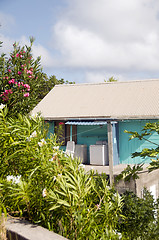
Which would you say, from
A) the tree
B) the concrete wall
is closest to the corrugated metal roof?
the tree

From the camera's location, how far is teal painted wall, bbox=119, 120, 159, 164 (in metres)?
14.8

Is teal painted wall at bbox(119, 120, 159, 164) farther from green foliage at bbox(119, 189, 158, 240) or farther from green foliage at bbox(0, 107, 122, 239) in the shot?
green foliage at bbox(0, 107, 122, 239)

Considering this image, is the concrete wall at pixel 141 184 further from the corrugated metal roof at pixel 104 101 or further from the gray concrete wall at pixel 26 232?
the corrugated metal roof at pixel 104 101

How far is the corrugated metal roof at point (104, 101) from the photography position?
15.0m

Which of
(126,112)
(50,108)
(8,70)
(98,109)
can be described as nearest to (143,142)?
(126,112)

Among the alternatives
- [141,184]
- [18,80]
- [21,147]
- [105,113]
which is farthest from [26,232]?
[105,113]

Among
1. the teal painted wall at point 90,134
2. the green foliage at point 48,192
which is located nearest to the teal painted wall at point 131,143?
the teal painted wall at point 90,134

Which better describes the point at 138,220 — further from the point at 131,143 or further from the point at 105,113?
the point at 105,113

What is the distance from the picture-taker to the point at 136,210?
482 centimetres

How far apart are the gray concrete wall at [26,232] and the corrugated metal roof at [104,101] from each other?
1090cm

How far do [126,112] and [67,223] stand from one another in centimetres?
1187

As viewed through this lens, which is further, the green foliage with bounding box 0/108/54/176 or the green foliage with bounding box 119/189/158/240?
the green foliage with bounding box 119/189/158/240

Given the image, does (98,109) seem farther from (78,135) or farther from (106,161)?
(106,161)

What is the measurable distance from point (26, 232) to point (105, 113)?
12.5 meters
